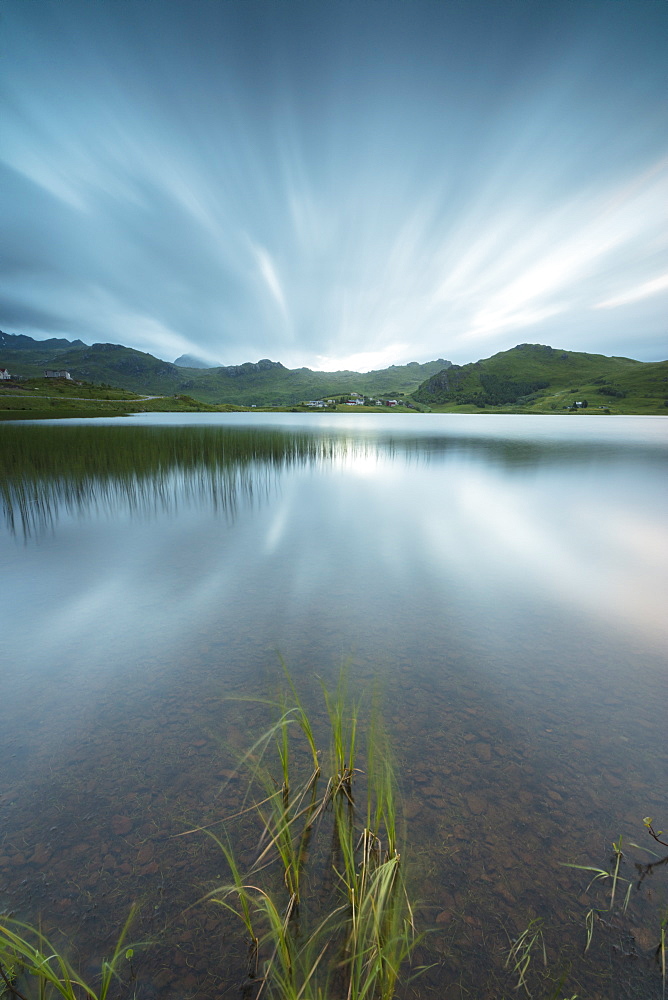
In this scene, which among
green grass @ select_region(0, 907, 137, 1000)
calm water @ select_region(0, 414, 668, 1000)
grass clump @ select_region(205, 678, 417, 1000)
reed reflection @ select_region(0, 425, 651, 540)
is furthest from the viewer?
reed reflection @ select_region(0, 425, 651, 540)

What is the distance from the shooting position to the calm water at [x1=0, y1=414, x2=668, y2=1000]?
3.20m

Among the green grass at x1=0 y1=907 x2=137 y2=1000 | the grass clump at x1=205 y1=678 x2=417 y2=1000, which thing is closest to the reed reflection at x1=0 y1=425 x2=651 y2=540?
the grass clump at x1=205 y1=678 x2=417 y2=1000

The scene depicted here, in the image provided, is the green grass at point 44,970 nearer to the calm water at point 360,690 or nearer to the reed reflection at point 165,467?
the calm water at point 360,690

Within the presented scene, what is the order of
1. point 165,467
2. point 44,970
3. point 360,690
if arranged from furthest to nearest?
1. point 165,467
2. point 360,690
3. point 44,970

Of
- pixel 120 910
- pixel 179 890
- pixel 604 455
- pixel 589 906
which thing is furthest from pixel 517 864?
pixel 604 455

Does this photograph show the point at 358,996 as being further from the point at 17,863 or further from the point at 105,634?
the point at 105,634

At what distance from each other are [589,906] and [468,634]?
449 cm

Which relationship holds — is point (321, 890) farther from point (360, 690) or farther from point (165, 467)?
point (165, 467)

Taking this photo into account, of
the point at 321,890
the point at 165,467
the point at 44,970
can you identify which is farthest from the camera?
the point at 165,467

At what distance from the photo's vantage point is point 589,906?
3270 millimetres

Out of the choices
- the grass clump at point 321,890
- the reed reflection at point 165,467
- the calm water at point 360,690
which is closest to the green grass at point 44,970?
the calm water at point 360,690

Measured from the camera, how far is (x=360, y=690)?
5.95 m

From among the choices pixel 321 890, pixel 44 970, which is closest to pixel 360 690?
pixel 321 890

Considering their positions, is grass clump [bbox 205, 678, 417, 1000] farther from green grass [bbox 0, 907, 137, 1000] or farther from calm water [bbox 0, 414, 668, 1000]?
green grass [bbox 0, 907, 137, 1000]
